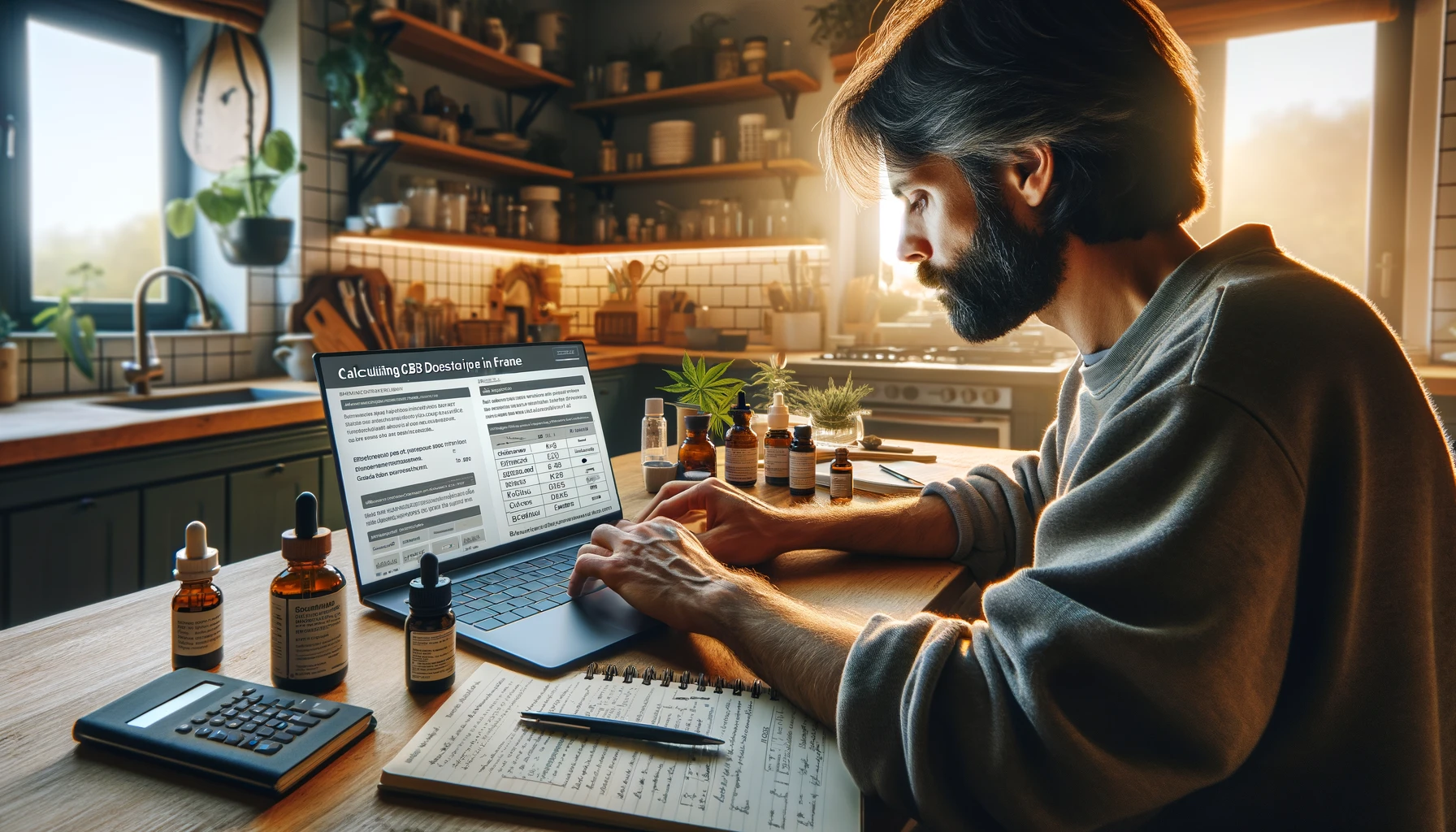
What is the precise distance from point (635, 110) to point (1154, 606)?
4461mm

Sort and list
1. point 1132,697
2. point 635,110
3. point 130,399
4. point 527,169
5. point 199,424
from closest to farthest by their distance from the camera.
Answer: point 1132,697
point 199,424
point 130,399
point 527,169
point 635,110

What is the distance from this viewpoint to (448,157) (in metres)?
3.86

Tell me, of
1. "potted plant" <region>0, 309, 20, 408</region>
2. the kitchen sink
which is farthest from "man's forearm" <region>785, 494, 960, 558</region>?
"potted plant" <region>0, 309, 20, 408</region>

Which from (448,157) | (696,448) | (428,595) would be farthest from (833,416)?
(448,157)

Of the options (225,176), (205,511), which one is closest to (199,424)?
(205,511)

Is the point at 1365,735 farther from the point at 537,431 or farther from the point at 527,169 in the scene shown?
the point at 527,169

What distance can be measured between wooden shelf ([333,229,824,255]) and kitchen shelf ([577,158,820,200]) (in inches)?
11.9

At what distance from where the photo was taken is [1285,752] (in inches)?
28.0

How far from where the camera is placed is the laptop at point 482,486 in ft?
3.23

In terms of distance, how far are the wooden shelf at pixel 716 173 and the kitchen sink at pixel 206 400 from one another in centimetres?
210

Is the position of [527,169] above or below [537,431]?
above

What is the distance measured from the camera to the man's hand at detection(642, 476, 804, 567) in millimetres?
1203

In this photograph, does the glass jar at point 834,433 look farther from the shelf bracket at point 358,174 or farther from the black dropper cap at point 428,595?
the shelf bracket at point 358,174

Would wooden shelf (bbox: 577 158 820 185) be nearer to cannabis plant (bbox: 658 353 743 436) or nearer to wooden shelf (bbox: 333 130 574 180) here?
wooden shelf (bbox: 333 130 574 180)
